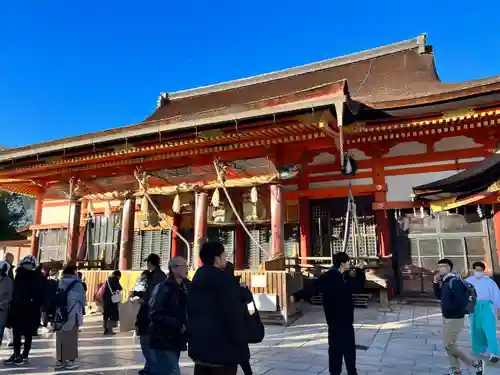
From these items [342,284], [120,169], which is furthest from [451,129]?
[120,169]

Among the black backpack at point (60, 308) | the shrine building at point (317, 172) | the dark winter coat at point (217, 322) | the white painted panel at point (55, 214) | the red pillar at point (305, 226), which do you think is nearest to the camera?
the dark winter coat at point (217, 322)

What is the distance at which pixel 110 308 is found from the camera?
7.27 meters

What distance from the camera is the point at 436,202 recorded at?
8148 mm

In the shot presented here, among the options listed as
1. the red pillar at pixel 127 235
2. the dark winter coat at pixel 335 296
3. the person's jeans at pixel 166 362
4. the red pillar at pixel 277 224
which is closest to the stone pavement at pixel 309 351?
the dark winter coat at pixel 335 296

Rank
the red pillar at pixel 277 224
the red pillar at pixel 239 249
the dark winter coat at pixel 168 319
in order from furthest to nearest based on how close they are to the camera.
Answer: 1. the red pillar at pixel 239 249
2. the red pillar at pixel 277 224
3. the dark winter coat at pixel 168 319

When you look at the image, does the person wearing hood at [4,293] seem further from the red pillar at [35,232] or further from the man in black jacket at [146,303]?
the red pillar at [35,232]

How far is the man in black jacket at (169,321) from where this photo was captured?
3094mm

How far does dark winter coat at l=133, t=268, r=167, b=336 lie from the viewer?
393 centimetres

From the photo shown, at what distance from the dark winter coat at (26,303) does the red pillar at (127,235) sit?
4792 millimetres

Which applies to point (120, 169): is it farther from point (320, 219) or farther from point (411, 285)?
point (411, 285)

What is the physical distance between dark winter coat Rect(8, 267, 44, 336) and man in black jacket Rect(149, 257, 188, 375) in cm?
306

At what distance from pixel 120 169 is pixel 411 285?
9031 mm

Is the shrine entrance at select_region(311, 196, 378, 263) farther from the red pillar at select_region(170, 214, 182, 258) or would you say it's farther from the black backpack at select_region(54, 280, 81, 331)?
the black backpack at select_region(54, 280, 81, 331)

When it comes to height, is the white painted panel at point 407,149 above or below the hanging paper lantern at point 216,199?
above
